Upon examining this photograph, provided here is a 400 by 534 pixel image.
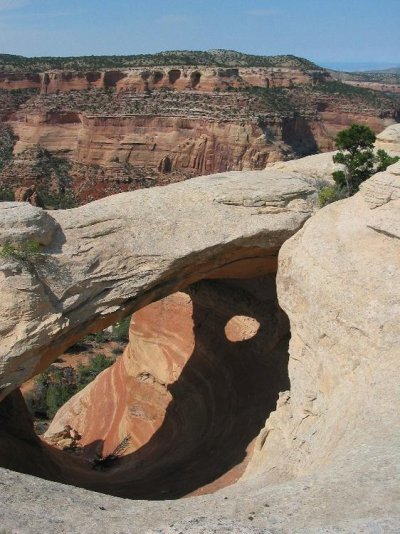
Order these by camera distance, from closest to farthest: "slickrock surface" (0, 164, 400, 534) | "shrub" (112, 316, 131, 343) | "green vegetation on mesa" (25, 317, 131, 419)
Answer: "slickrock surface" (0, 164, 400, 534) → "green vegetation on mesa" (25, 317, 131, 419) → "shrub" (112, 316, 131, 343)

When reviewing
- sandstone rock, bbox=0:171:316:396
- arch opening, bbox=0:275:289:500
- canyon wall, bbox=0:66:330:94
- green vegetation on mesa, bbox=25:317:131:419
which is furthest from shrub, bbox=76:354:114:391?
canyon wall, bbox=0:66:330:94

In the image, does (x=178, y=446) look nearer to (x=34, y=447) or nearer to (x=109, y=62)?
(x=34, y=447)

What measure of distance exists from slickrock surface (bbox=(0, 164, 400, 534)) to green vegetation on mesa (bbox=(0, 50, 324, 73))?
7623 cm

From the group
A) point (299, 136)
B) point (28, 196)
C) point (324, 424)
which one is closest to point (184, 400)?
point (324, 424)

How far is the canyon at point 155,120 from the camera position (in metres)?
70.7

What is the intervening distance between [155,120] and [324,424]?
2686 inches

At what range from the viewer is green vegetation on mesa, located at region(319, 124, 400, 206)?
17.4 m

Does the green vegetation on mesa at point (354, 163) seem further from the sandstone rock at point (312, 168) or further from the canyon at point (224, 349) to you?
the canyon at point (224, 349)

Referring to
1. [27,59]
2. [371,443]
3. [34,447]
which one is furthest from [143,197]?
[27,59]

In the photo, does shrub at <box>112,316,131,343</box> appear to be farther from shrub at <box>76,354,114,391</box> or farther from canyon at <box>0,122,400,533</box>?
canyon at <box>0,122,400,533</box>

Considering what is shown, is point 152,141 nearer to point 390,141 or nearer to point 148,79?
point 148,79

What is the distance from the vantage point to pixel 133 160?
251 feet

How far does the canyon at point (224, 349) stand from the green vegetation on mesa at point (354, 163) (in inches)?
27.5

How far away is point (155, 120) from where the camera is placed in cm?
7519
